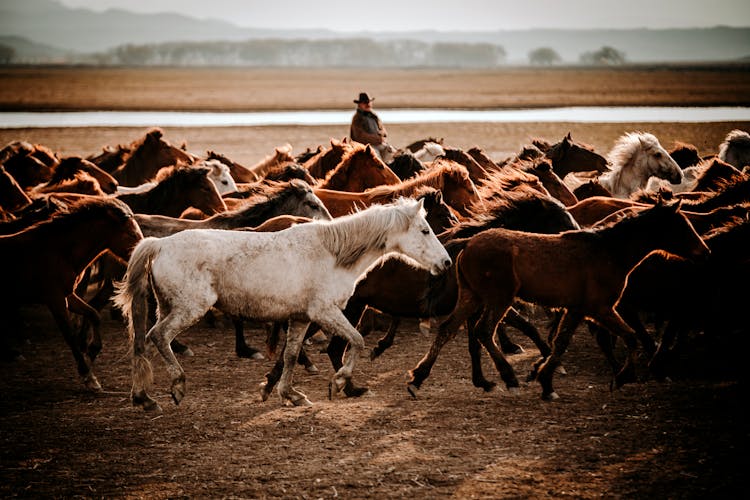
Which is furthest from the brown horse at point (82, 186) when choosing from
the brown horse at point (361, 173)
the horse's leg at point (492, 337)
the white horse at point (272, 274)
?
the horse's leg at point (492, 337)

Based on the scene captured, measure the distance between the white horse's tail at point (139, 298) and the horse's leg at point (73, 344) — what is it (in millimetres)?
849

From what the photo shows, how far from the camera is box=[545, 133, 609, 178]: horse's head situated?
13984mm

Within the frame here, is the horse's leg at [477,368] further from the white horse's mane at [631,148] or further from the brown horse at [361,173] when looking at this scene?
the white horse's mane at [631,148]

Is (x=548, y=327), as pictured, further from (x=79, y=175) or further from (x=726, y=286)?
(x=79, y=175)

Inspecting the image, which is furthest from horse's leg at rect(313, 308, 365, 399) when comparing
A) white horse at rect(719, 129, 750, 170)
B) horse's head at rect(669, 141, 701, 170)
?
horse's head at rect(669, 141, 701, 170)

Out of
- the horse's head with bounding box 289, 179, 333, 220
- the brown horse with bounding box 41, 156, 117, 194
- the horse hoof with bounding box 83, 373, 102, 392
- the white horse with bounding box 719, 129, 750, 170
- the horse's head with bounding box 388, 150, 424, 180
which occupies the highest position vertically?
the white horse with bounding box 719, 129, 750, 170

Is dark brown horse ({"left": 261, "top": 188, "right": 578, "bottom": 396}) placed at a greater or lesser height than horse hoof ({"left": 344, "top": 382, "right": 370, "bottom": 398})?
greater

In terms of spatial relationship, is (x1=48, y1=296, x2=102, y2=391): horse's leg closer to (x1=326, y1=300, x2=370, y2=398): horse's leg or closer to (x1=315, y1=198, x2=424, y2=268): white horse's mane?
(x1=326, y1=300, x2=370, y2=398): horse's leg

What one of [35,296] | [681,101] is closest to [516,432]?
[35,296]

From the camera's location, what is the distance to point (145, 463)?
5652mm

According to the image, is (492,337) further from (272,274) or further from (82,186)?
(82,186)

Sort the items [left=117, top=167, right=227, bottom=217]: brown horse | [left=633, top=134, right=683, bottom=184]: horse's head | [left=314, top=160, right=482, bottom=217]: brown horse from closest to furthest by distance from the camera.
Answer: [left=314, top=160, right=482, bottom=217]: brown horse < [left=117, top=167, right=227, bottom=217]: brown horse < [left=633, top=134, right=683, bottom=184]: horse's head

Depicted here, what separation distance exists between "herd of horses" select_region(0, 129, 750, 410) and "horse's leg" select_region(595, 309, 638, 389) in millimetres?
12

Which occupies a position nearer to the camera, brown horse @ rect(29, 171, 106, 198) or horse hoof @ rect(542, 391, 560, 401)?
horse hoof @ rect(542, 391, 560, 401)
